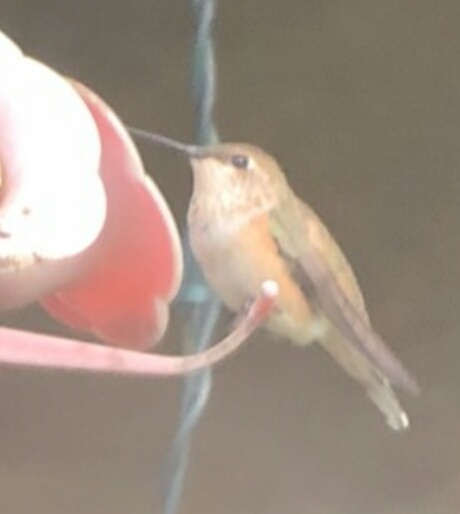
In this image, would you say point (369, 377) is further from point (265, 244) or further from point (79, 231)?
point (79, 231)

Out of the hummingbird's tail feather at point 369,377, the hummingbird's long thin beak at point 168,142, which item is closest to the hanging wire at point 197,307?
the hummingbird's long thin beak at point 168,142

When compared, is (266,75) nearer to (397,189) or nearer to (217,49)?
(217,49)

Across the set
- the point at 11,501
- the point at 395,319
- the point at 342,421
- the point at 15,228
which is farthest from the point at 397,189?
the point at 11,501

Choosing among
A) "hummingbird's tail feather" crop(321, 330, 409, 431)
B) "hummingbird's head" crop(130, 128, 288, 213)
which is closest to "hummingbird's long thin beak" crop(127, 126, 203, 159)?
"hummingbird's head" crop(130, 128, 288, 213)

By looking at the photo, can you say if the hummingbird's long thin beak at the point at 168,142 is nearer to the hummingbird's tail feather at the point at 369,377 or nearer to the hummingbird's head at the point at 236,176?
the hummingbird's head at the point at 236,176

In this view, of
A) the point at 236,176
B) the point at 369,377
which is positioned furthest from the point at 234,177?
the point at 369,377
